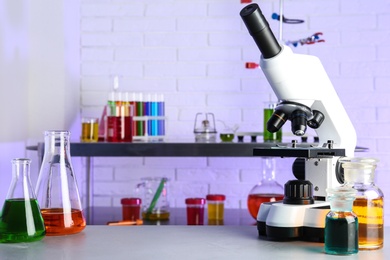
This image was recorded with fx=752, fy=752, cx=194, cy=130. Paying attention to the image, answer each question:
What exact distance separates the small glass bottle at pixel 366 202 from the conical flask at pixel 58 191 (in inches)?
22.3

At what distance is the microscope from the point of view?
1.51 m

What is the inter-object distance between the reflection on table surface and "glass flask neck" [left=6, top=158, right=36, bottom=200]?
4.75 ft

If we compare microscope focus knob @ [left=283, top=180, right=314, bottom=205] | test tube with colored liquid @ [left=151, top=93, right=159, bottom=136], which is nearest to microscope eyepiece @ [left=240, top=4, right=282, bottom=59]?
microscope focus knob @ [left=283, top=180, right=314, bottom=205]

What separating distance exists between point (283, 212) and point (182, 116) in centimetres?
221

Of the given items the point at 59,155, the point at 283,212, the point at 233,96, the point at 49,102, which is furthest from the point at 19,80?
the point at 283,212

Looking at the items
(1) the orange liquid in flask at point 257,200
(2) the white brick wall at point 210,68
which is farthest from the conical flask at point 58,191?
(2) the white brick wall at point 210,68

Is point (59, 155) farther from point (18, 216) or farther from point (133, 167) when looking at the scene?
point (133, 167)

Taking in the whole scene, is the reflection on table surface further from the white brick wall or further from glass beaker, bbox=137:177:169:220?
the white brick wall

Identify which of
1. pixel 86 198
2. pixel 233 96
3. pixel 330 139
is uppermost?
pixel 233 96

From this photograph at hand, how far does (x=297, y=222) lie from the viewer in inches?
59.4

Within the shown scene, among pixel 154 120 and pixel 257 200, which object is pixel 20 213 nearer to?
pixel 257 200

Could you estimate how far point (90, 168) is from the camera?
3.75 m

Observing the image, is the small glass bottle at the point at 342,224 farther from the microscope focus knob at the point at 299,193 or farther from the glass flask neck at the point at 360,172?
the microscope focus knob at the point at 299,193

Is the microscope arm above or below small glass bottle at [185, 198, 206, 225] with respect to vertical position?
above
